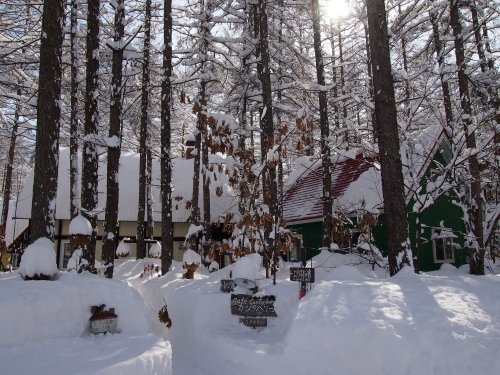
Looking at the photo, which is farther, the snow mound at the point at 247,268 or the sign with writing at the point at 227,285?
the sign with writing at the point at 227,285

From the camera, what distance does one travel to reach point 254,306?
865cm

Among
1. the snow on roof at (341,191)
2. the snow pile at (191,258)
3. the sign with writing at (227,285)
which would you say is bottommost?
the sign with writing at (227,285)

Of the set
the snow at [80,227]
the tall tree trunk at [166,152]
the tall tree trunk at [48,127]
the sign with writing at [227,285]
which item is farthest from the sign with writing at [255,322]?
the tall tree trunk at [166,152]

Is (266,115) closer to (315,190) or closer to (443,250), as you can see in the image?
(315,190)

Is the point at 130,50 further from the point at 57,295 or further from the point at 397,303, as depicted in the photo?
the point at 397,303

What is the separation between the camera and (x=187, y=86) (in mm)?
21891

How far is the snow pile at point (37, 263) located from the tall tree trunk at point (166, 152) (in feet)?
25.8

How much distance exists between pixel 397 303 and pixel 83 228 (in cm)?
596

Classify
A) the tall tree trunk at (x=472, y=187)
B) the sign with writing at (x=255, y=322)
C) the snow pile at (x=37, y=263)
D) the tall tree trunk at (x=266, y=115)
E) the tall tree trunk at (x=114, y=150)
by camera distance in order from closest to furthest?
the snow pile at (x=37, y=263), the sign with writing at (x=255, y=322), the tall tree trunk at (x=114, y=150), the tall tree trunk at (x=472, y=187), the tall tree trunk at (x=266, y=115)

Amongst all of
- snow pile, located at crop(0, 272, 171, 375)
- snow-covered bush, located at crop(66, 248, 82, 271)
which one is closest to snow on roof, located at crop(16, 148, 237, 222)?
snow-covered bush, located at crop(66, 248, 82, 271)

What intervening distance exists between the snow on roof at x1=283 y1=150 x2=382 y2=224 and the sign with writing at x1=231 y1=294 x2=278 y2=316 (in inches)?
264

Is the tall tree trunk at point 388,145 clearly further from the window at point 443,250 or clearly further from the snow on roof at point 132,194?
the snow on roof at point 132,194

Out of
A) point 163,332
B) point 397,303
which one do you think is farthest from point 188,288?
point 397,303

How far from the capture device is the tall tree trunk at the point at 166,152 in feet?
48.7
